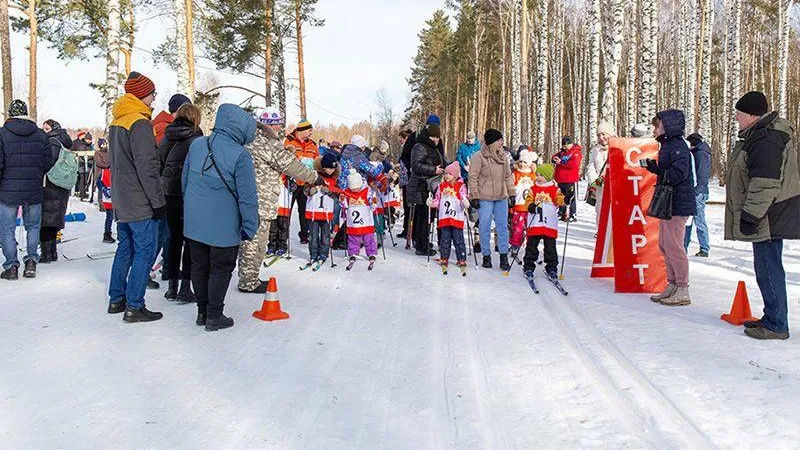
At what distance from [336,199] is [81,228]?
288 inches

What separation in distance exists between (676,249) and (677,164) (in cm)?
97

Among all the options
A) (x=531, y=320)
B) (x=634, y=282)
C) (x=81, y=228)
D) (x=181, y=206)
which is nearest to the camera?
(x=531, y=320)

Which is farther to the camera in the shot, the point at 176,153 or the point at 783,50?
the point at 783,50

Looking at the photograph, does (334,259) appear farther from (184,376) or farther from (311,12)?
(311,12)

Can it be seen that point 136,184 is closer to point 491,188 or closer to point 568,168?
point 491,188

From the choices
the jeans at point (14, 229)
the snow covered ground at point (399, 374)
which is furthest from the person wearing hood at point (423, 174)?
the jeans at point (14, 229)

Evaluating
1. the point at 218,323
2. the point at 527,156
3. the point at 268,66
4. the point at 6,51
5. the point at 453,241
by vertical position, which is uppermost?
the point at 268,66

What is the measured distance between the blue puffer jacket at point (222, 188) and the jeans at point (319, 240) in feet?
11.3

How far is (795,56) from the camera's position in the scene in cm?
4512

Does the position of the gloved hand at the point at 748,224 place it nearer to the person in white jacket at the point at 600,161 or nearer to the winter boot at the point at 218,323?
the person in white jacket at the point at 600,161

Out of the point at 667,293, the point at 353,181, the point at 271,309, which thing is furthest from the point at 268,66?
the point at 667,293

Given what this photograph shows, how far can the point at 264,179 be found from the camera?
688cm

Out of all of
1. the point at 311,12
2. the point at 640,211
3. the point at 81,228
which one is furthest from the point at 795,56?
the point at 81,228

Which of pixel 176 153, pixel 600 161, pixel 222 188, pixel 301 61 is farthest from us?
pixel 301 61
